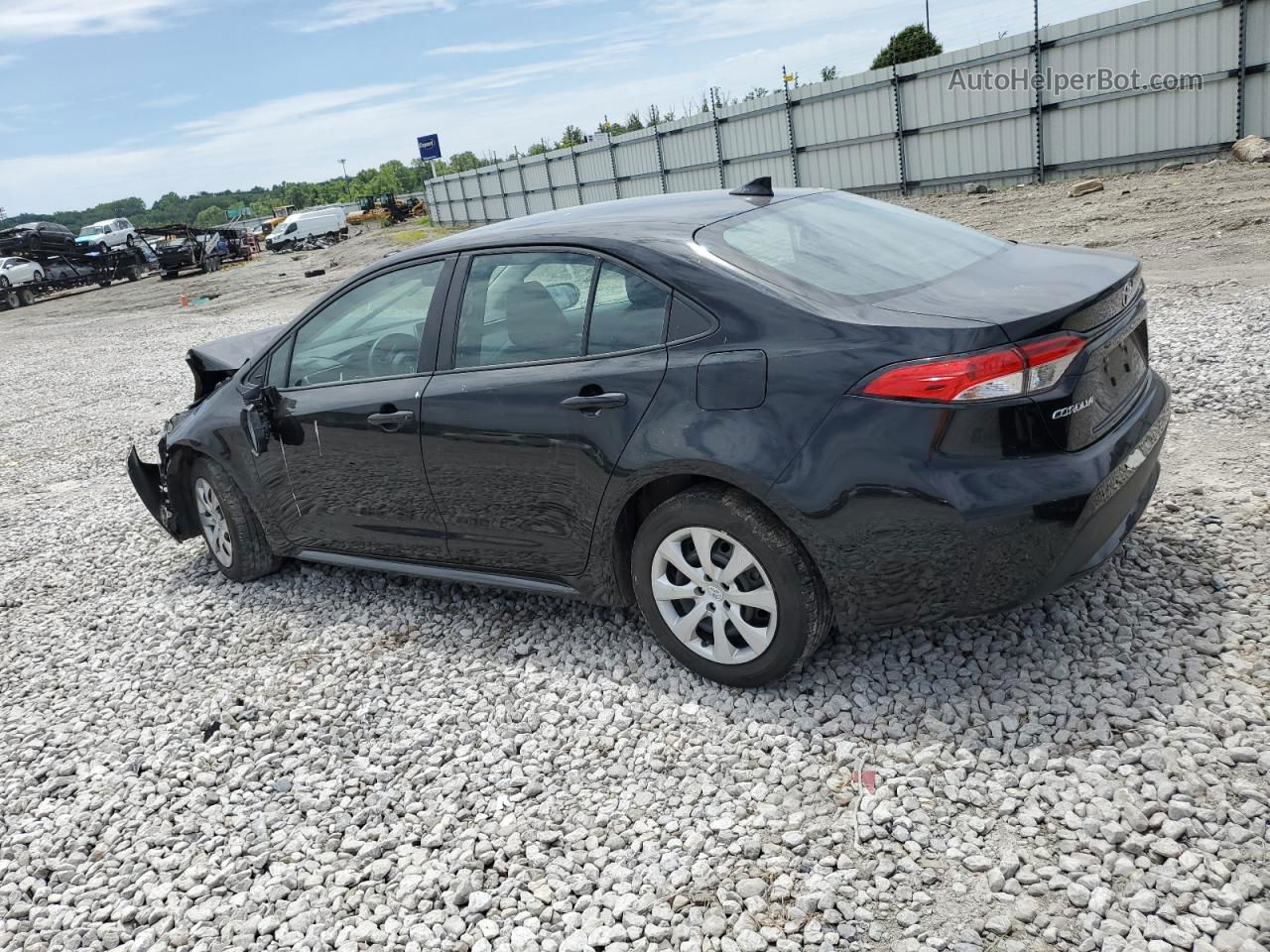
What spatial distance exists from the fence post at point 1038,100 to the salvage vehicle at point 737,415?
1648cm

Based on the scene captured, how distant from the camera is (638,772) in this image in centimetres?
331

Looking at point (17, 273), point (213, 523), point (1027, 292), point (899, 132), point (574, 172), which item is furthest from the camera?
point (17, 273)

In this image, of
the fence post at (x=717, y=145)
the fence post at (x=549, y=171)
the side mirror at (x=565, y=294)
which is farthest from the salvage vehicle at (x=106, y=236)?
the side mirror at (x=565, y=294)

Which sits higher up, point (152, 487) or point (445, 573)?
point (152, 487)

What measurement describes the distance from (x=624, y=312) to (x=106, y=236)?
43.3 meters

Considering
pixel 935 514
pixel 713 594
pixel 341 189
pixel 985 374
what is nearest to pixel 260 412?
pixel 713 594

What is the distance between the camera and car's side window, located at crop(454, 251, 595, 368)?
12.3 feet

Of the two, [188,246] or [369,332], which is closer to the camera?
[369,332]

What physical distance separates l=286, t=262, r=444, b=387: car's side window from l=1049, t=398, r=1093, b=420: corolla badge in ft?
8.09

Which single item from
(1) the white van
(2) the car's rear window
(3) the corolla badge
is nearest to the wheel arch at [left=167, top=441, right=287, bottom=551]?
(2) the car's rear window

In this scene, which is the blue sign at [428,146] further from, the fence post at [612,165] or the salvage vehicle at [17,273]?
the salvage vehicle at [17,273]

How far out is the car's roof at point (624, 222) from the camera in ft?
12.1

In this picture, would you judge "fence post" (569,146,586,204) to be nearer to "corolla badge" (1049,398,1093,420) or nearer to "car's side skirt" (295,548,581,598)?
"car's side skirt" (295,548,581,598)

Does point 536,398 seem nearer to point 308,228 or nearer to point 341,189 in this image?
point 308,228
